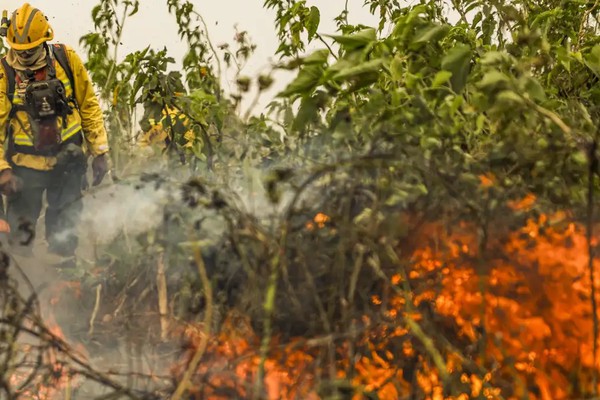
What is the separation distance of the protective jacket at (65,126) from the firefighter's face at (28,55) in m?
0.12

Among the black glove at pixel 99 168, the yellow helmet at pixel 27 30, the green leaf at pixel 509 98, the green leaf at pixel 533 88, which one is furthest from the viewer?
the black glove at pixel 99 168

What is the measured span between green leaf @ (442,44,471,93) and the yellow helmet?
291cm

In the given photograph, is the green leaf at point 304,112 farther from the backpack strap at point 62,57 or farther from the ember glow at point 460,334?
the backpack strap at point 62,57

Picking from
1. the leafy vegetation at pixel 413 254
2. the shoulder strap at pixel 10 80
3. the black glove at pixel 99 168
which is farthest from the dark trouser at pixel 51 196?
the leafy vegetation at pixel 413 254

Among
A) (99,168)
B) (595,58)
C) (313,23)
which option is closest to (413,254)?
(595,58)

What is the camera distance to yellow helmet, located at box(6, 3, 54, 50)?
456 centimetres

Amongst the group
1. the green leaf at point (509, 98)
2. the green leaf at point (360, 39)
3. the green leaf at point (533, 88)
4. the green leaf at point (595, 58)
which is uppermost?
the green leaf at point (595, 58)

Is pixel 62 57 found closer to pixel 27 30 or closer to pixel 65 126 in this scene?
pixel 27 30

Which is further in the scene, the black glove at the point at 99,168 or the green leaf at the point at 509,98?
the black glove at the point at 99,168

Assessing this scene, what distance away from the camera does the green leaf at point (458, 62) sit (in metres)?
2.16

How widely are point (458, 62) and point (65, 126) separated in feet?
9.91

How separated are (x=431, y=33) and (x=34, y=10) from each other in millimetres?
3080

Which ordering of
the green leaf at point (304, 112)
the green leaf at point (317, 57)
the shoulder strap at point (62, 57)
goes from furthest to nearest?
the shoulder strap at point (62, 57) → the green leaf at point (304, 112) → the green leaf at point (317, 57)

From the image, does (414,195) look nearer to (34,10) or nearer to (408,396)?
(408,396)
